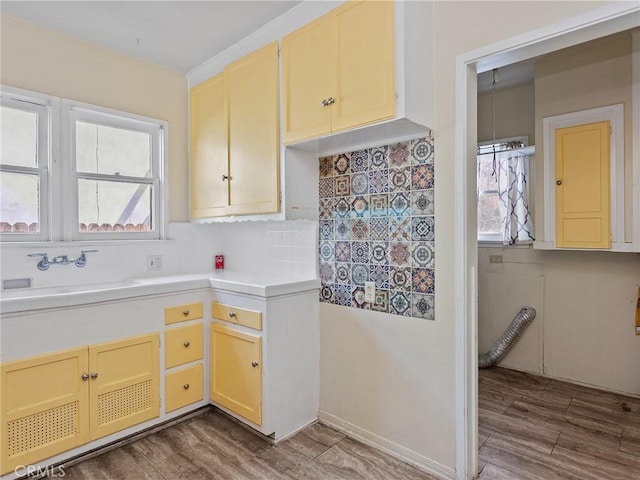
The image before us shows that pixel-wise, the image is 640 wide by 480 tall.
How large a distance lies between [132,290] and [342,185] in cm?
147

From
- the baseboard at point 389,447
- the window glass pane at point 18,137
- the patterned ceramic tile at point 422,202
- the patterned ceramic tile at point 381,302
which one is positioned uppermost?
the window glass pane at point 18,137

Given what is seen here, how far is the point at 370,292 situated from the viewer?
224 centimetres

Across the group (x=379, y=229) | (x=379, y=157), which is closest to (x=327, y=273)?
(x=379, y=229)

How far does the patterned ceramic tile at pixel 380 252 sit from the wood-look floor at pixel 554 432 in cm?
123

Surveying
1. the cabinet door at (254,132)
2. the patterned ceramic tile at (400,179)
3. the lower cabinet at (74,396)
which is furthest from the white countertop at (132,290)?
the patterned ceramic tile at (400,179)

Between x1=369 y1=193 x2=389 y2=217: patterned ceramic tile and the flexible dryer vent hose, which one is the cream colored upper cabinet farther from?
the flexible dryer vent hose

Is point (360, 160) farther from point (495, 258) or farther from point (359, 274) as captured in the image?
point (495, 258)

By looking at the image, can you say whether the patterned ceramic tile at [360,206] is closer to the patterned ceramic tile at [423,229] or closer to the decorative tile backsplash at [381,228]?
the decorative tile backsplash at [381,228]

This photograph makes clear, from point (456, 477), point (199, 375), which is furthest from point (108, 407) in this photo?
point (456, 477)

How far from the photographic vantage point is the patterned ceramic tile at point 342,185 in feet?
7.75

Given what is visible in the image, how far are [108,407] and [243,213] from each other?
1.42 meters

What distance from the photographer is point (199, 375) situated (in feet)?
8.56

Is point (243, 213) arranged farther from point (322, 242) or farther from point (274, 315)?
point (274, 315)

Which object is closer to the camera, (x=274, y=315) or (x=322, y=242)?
(x=274, y=315)
